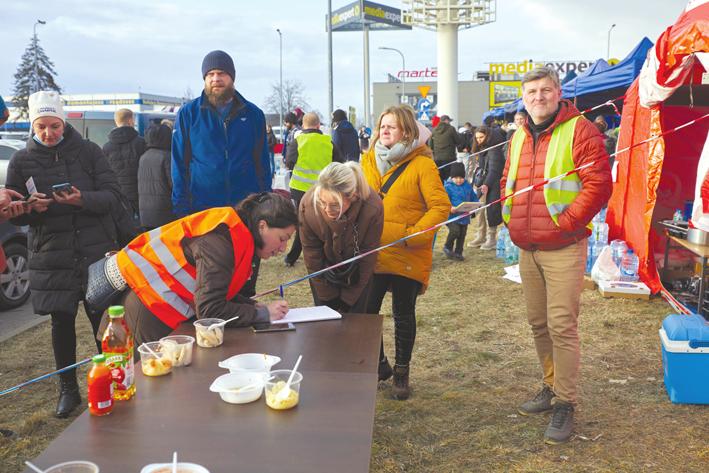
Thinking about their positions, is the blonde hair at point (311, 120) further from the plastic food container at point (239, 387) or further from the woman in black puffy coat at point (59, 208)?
the plastic food container at point (239, 387)

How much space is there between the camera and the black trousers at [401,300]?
3775 millimetres

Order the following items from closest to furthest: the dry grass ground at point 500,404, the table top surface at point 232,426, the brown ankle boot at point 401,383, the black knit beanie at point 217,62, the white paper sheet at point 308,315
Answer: the table top surface at point 232,426
the white paper sheet at point 308,315
the dry grass ground at point 500,404
the black knit beanie at point 217,62
the brown ankle boot at point 401,383

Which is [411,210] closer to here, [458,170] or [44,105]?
[44,105]

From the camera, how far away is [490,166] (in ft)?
27.8

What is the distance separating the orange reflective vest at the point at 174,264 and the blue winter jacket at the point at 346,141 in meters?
6.00

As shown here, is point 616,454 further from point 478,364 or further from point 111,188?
point 111,188

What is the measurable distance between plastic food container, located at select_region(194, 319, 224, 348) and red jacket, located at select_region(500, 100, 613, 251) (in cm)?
181

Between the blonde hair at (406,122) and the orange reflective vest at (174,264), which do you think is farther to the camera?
the blonde hair at (406,122)

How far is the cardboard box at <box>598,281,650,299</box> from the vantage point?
6.14 meters

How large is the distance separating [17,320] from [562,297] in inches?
197

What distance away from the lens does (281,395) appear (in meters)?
1.87

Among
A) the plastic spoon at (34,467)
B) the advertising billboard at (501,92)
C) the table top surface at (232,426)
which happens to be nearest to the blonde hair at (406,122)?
the table top surface at (232,426)

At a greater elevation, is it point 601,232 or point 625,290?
point 601,232

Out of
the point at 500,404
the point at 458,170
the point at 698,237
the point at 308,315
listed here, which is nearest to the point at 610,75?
the point at 458,170
